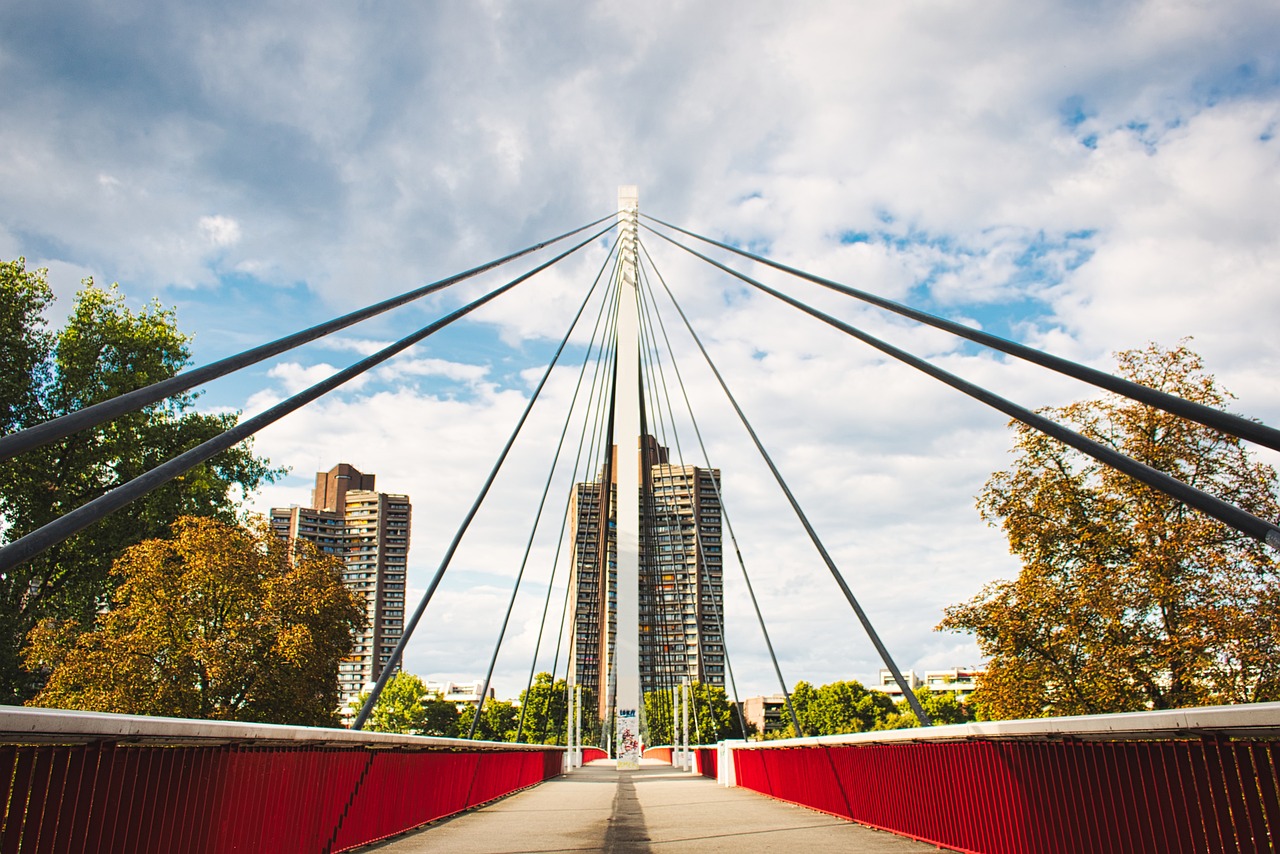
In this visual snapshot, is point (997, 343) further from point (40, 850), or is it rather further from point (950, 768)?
point (40, 850)

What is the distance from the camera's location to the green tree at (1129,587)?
17.0m

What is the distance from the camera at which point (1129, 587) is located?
18422 millimetres

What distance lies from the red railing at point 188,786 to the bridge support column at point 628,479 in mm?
17972

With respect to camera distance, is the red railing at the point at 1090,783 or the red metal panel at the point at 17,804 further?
the red railing at the point at 1090,783

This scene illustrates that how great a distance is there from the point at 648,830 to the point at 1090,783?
17.9 ft

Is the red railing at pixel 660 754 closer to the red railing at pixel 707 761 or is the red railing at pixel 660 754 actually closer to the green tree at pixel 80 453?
the red railing at pixel 707 761

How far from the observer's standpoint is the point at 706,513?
67.2 metres

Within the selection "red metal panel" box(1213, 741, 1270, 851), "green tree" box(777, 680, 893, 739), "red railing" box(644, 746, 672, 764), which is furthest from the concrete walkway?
"green tree" box(777, 680, 893, 739)

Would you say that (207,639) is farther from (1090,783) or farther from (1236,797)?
(1236,797)

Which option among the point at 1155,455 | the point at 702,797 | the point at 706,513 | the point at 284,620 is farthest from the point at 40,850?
the point at 706,513

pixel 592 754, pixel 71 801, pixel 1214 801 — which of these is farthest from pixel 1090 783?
pixel 592 754

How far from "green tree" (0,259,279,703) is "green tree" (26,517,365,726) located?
2021mm

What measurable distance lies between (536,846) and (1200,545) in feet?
48.4

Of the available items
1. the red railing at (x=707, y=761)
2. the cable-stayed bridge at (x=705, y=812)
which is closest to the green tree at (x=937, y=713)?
the red railing at (x=707, y=761)
